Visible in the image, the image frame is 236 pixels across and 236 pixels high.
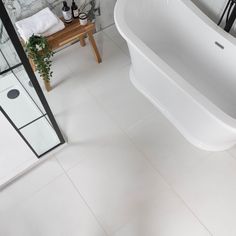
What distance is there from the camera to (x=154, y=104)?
201 cm

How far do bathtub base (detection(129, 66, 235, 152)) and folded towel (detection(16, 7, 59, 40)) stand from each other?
2.31 feet

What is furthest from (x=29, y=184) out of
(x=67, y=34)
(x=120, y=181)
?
(x=67, y=34)

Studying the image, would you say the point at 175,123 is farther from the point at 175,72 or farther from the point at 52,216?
the point at 52,216

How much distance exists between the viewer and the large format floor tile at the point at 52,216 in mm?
1597

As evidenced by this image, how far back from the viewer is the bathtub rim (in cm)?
136

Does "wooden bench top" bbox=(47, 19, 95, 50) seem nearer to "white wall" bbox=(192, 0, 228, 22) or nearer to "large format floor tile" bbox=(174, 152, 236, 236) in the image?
"white wall" bbox=(192, 0, 228, 22)

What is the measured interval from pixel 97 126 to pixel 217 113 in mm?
888

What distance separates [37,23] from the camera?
183 centimetres

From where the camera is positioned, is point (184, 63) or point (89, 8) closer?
point (184, 63)

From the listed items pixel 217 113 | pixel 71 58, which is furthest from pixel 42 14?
pixel 217 113

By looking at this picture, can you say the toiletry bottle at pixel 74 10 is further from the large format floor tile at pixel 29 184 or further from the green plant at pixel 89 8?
the large format floor tile at pixel 29 184

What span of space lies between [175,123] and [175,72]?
505mm

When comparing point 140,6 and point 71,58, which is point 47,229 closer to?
point 71,58

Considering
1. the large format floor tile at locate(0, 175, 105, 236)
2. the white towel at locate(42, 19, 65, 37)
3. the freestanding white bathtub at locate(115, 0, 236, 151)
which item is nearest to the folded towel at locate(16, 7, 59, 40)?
the white towel at locate(42, 19, 65, 37)
